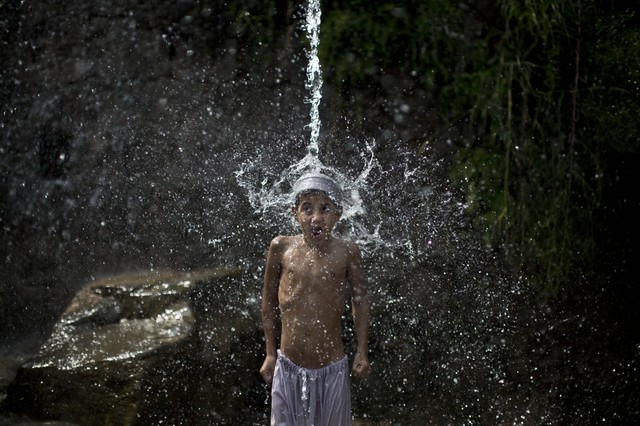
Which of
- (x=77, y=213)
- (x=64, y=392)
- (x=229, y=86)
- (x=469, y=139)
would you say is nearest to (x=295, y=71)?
(x=229, y=86)

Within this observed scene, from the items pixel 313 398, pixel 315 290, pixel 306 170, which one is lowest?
pixel 313 398

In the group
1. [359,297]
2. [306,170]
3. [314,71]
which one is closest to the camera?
[359,297]

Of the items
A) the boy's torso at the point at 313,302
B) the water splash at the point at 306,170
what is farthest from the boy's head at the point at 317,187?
the water splash at the point at 306,170

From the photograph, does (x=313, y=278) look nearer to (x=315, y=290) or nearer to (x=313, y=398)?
(x=315, y=290)

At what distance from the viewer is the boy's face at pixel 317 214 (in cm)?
270

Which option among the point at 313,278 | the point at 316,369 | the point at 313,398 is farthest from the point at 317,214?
the point at 313,398

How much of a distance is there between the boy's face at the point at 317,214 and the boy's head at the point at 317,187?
0.01 m

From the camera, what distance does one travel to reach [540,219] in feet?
13.4

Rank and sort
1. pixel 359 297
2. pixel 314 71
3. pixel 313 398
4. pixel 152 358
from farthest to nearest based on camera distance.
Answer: pixel 314 71 → pixel 152 358 → pixel 359 297 → pixel 313 398

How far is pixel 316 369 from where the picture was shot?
8.84 ft

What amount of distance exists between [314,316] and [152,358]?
133 centimetres

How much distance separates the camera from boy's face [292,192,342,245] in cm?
270

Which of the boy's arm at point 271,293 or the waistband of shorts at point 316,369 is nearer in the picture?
the waistband of shorts at point 316,369

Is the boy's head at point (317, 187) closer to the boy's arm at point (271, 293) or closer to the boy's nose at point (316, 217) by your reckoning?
the boy's nose at point (316, 217)
